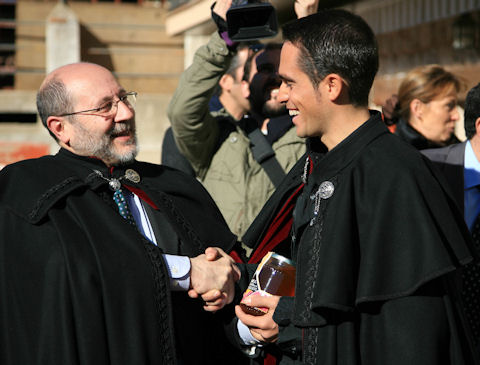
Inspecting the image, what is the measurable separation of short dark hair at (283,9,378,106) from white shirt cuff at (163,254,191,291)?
898mm

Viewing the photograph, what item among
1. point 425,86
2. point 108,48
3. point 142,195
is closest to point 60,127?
point 142,195

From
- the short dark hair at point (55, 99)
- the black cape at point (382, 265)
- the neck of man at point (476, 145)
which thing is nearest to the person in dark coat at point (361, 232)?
the black cape at point (382, 265)

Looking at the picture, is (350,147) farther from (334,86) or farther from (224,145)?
(224,145)

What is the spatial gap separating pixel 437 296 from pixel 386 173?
16.0 inches

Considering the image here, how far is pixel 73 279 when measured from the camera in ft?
7.39

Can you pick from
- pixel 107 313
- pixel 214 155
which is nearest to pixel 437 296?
pixel 107 313

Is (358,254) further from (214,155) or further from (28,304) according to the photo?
(214,155)

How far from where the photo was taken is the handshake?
2.56 m

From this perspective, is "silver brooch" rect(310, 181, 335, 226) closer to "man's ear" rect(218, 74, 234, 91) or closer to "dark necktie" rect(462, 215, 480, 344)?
"dark necktie" rect(462, 215, 480, 344)

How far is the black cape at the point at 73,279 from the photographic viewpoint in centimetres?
225

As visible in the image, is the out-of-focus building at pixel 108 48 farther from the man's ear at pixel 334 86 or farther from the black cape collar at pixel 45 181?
the man's ear at pixel 334 86

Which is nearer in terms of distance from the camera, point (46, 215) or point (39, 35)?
point (46, 215)

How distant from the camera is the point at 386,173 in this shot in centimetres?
201

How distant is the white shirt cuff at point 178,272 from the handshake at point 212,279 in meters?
0.03
